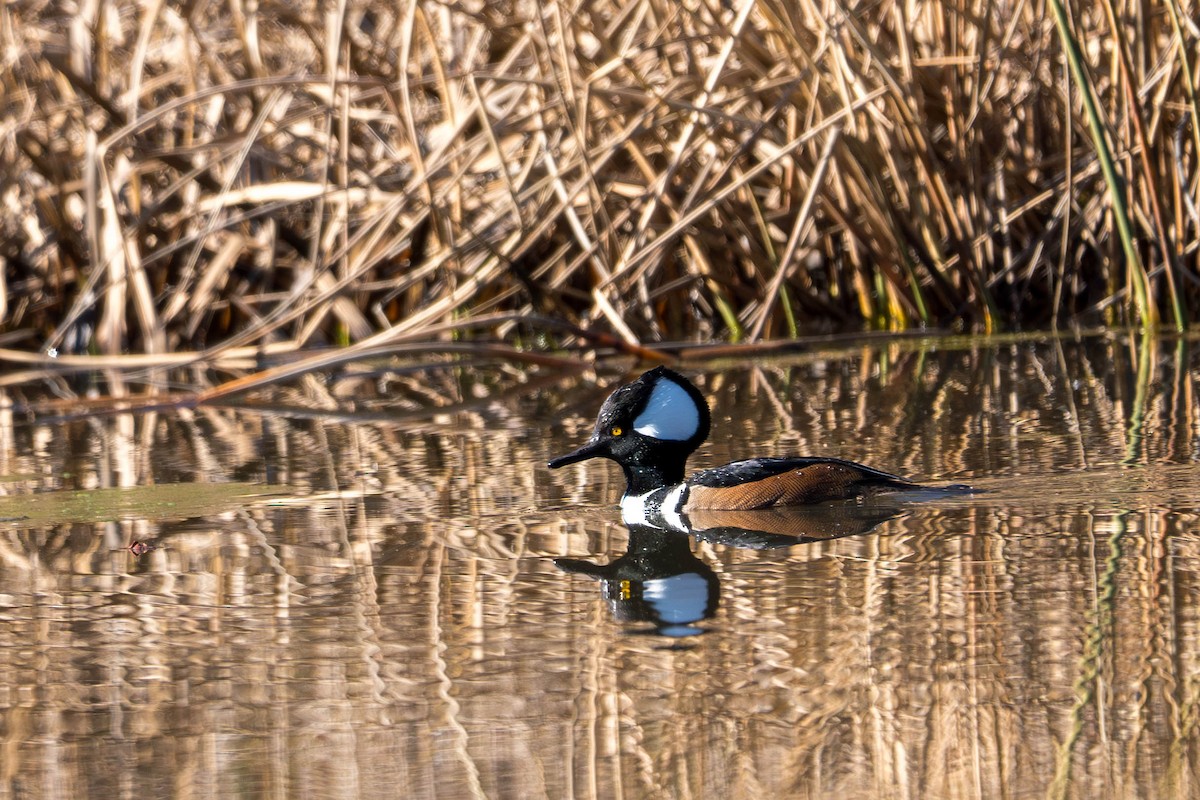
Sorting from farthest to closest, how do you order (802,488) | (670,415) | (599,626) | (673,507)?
(670,415)
(673,507)
(802,488)
(599,626)

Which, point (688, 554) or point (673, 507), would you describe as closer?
point (688, 554)

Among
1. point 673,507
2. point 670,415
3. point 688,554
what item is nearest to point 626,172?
point 670,415

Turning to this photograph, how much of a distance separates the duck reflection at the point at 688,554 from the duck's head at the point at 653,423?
0.28 metres

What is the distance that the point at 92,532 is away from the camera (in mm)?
4219

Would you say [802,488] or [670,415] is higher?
[670,415]

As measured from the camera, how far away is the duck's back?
3953 millimetres

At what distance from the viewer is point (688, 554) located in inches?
145

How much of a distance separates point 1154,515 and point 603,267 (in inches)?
162

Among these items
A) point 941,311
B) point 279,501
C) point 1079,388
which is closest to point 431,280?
point 941,311

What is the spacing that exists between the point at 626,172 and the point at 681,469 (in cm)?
435

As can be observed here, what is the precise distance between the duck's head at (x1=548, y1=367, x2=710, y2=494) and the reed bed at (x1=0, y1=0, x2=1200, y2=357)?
2.27 meters

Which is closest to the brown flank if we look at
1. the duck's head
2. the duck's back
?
the duck's back

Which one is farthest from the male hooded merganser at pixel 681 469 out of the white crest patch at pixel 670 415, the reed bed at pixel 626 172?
the reed bed at pixel 626 172

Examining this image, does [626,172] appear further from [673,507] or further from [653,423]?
[673,507]
